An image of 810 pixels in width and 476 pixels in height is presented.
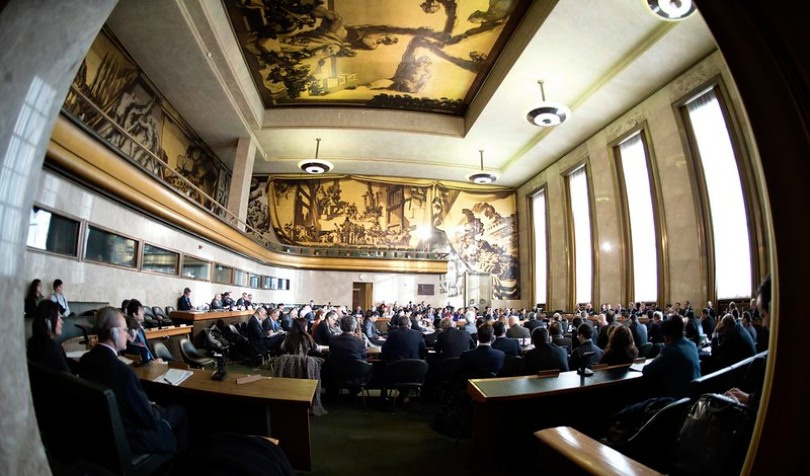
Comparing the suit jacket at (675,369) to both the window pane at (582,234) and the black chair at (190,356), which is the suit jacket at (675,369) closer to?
the black chair at (190,356)

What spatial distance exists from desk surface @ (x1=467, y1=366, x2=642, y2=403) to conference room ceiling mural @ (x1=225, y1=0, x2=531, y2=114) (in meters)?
10.8

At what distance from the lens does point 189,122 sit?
1452 cm

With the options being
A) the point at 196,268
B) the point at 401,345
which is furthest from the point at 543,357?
the point at 196,268

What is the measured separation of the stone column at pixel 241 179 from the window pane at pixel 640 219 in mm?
14379

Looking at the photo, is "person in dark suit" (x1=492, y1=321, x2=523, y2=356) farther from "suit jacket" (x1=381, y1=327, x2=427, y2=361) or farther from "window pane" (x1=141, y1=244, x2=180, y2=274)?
"window pane" (x1=141, y1=244, x2=180, y2=274)

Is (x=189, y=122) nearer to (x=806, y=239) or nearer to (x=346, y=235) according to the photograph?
(x=346, y=235)

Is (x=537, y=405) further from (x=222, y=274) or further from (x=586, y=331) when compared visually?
(x=222, y=274)

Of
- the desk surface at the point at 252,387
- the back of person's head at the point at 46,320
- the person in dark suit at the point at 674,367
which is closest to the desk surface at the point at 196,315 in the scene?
the desk surface at the point at 252,387

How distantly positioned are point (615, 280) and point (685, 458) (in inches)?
577

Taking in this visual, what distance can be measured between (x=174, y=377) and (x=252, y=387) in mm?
657

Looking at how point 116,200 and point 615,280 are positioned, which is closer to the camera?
point 116,200

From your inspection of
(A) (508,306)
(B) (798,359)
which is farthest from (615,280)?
(B) (798,359)

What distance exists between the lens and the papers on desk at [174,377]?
304 cm

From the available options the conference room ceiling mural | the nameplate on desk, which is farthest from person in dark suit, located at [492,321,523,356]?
the conference room ceiling mural
